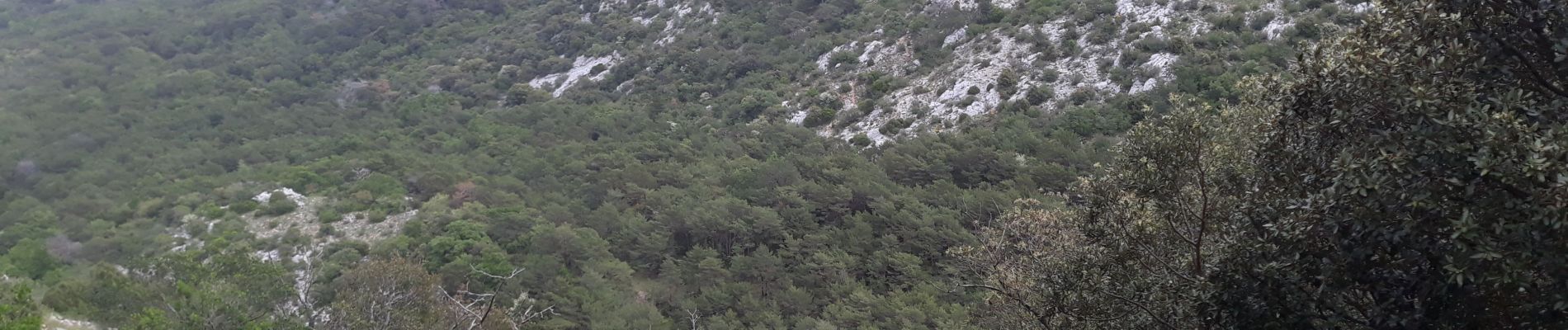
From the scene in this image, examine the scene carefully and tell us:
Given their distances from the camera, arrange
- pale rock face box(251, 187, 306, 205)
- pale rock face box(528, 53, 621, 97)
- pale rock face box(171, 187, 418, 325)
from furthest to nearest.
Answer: pale rock face box(528, 53, 621, 97), pale rock face box(251, 187, 306, 205), pale rock face box(171, 187, 418, 325)

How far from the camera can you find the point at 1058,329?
25.1 ft

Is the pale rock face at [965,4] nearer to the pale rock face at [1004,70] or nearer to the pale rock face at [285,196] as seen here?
the pale rock face at [1004,70]

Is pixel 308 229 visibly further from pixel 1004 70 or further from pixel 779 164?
pixel 1004 70

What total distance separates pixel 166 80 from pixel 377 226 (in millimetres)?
24369

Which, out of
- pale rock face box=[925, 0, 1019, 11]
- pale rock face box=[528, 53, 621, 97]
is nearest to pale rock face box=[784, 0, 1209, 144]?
pale rock face box=[925, 0, 1019, 11]

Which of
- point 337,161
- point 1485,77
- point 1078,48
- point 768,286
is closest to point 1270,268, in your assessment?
point 1485,77

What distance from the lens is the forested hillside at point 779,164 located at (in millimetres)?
4938

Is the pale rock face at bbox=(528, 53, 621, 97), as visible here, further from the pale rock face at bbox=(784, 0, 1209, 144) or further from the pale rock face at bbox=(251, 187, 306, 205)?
the pale rock face at bbox=(251, 187, 306, 205)

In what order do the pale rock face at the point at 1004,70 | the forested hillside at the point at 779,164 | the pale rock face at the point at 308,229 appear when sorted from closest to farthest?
the forested hillside at the point at 779,164 < the pale rock face at the point at 308,229 < the pale rock face at the point at 1004,70

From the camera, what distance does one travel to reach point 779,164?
26953mm

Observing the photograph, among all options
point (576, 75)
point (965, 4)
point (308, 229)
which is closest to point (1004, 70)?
point (965, 4)

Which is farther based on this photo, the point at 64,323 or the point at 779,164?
the point at 779,164

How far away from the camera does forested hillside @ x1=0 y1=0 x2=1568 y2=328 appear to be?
4.94 meters

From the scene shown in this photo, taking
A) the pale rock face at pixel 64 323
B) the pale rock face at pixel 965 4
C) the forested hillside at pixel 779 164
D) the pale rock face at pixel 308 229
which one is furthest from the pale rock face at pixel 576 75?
the pale rock face at pixel 64 323
